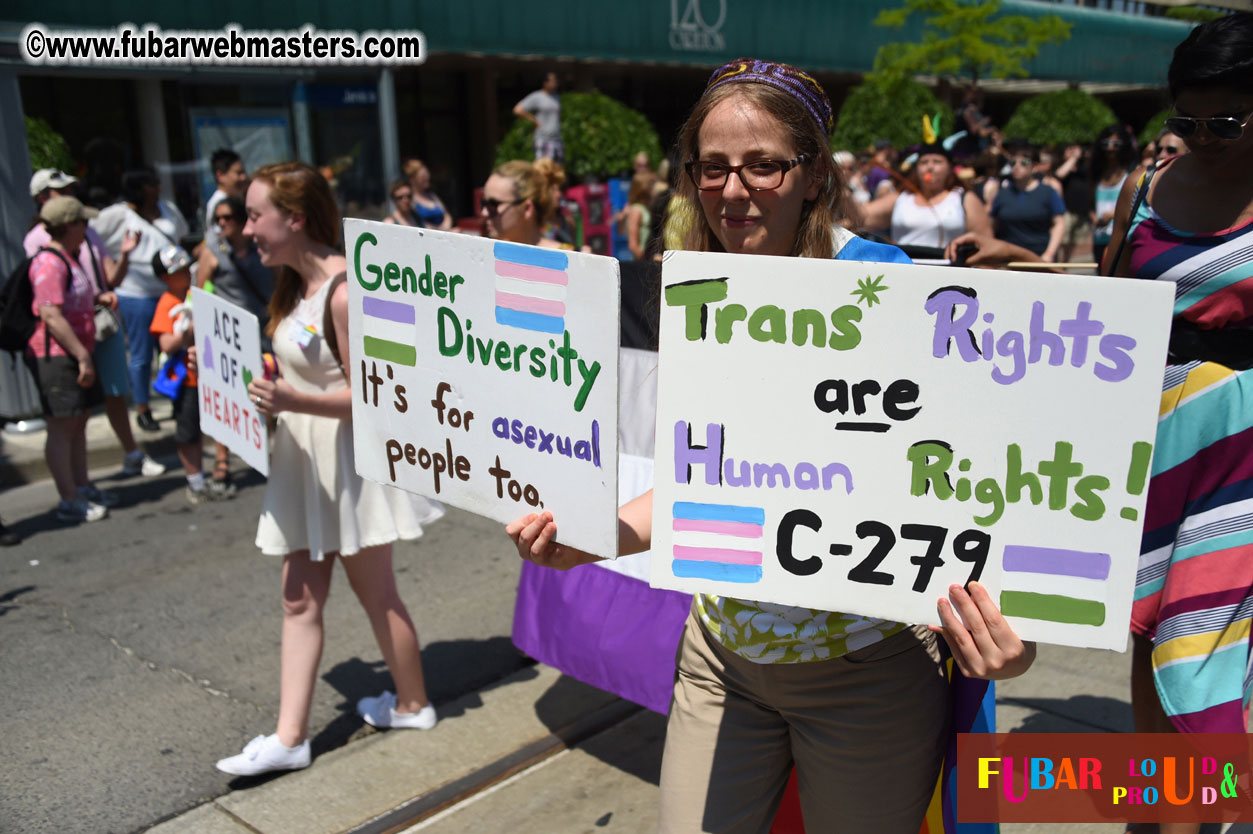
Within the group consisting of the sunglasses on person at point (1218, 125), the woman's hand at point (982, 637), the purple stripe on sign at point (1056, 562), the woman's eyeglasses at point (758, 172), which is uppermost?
the sunglasses on person at point (1218, 125)

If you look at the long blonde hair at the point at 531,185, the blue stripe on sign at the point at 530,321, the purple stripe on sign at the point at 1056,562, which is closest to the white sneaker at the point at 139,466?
the long blonde hair at the point at 531,185

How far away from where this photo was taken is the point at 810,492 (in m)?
1.65

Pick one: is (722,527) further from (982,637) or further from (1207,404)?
(1207,404)

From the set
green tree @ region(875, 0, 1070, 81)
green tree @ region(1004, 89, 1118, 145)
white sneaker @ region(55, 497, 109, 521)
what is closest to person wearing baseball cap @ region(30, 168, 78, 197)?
white sneaker @ region(55, 497, 109, 521)

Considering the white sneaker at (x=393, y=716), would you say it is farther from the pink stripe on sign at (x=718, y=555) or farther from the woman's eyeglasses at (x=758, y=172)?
the woman's eyeglasses at (x=758, y=172)

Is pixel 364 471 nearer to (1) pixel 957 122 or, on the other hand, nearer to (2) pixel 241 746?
(2) pixel 241 746

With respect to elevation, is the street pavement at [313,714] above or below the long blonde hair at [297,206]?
below

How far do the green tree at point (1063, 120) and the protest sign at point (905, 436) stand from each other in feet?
64.8

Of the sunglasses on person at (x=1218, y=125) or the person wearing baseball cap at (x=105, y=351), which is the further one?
the person wearing baseball cap at (x=105, y=351)

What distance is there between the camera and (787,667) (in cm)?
184

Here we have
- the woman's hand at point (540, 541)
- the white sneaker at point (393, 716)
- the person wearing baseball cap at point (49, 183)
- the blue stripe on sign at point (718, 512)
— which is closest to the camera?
the blue stripe on sign at point (718, 512)

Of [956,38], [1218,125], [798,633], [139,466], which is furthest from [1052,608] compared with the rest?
[956,38]

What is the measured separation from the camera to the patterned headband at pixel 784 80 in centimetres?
181

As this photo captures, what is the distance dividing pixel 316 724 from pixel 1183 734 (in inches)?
111
